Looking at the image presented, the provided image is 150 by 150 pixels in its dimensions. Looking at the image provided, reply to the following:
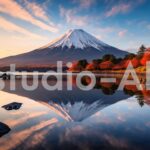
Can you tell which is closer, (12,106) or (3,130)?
(3,130)

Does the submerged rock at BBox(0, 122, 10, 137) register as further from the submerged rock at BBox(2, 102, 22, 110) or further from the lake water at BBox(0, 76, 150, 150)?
the submerged rock at BBox(2, 102, 22, 110)

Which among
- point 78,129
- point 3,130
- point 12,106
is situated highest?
point 3,130

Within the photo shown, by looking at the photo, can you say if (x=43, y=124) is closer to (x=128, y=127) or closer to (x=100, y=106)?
(x=128, y=127)

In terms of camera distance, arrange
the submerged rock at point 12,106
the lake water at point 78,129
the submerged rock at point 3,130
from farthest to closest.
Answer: the submerged rock at point 12,106, the submerged rock at point 3,130, the lake water at point 78,129

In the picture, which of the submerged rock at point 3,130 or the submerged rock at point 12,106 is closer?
the submerged rock at point 3,130

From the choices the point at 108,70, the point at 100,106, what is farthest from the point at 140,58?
the point at 100,106

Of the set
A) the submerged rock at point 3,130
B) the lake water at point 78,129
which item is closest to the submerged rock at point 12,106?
the lake water at point 78,129

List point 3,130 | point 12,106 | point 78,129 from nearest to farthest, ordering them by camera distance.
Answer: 1. point 3,130
2. point 78,129
3. point 12,106

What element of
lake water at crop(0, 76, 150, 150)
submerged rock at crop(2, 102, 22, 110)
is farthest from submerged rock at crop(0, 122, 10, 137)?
submerged rock at crop(2, 102, 22, 110)

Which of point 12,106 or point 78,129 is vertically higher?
point 12,106

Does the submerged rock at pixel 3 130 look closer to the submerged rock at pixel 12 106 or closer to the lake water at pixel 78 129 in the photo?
the lake water at pixel 78 129

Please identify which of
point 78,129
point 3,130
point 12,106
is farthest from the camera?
point 12,106


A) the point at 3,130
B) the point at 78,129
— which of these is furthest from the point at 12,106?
the point at 78,129

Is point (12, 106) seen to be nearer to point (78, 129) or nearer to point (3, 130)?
point (3, 130)
